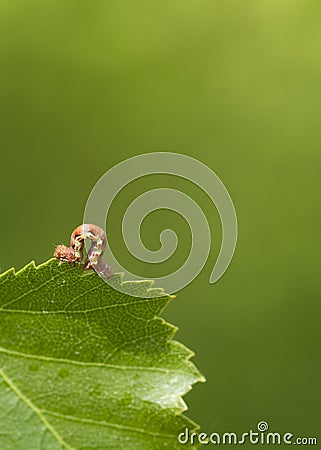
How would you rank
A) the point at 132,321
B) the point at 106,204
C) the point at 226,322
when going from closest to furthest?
the point at 106,204, the point at 132,321, the point at 226,322

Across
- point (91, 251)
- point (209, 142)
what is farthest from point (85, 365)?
point (209, 142)

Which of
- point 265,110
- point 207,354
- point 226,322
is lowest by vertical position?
point 207,354

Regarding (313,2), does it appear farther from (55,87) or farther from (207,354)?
(207,354)

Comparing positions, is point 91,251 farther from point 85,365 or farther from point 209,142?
point 209,142

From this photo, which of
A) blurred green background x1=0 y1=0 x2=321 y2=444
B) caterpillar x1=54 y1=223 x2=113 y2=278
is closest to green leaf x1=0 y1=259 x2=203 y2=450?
caterpillar x1=54 y1=223 x2=113 y2=278

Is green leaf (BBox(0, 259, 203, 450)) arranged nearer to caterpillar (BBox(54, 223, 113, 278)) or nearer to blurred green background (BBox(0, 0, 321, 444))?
caterpillar (BBox(54, 223, 113, 278))

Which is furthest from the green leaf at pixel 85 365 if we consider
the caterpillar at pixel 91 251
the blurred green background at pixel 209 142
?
the blurred green background at pixel 209 142

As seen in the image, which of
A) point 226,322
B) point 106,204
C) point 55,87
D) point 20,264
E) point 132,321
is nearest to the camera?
point 106,204

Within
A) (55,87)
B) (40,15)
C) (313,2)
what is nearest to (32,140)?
(55,87)
